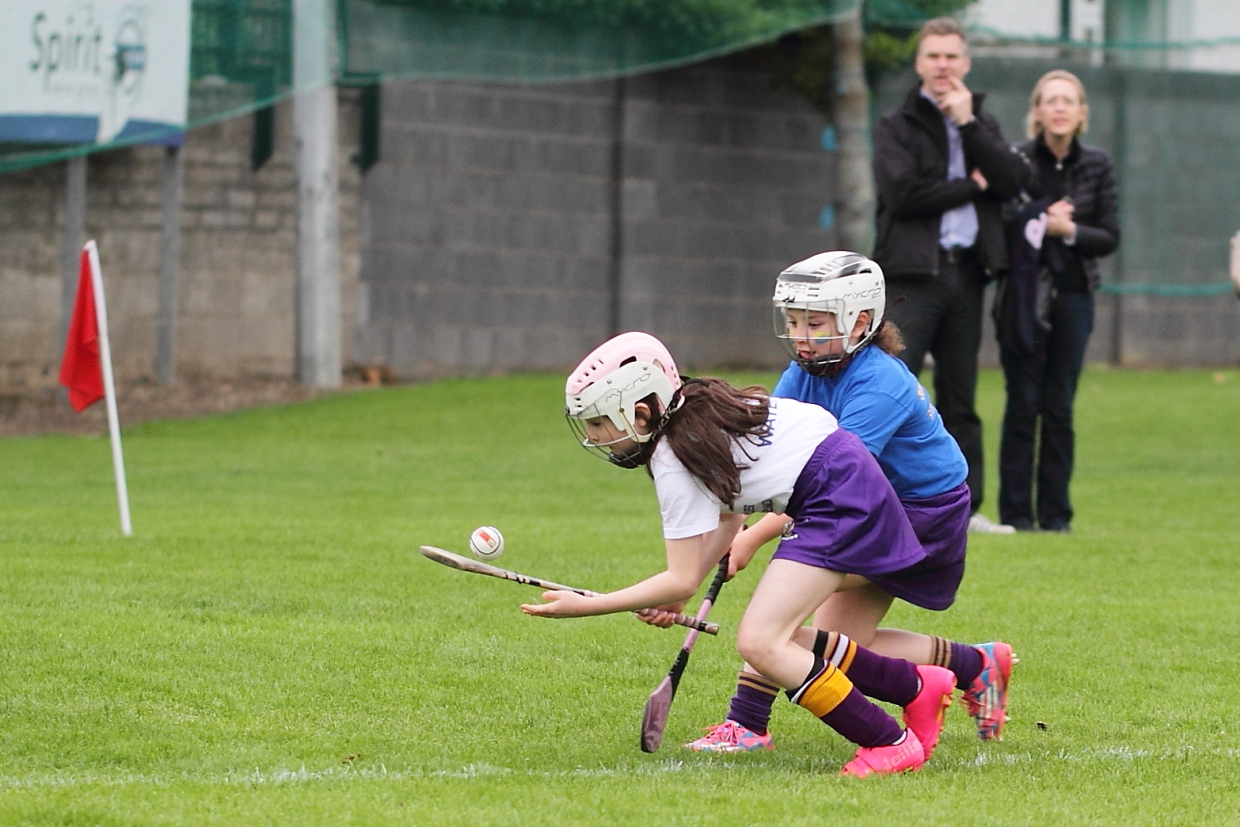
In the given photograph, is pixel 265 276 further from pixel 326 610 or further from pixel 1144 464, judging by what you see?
pixel 326 610

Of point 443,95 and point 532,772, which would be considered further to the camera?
point 443,95

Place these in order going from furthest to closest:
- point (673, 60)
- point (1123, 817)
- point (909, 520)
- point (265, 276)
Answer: point (265, 276), point (673, 60), point (909, 520), point (1123, 817)

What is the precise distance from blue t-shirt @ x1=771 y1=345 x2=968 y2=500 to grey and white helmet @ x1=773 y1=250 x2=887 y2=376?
0.07m

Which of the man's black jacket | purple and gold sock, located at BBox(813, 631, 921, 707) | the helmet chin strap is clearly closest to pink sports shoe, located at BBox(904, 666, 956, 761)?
purple and gold sock, located at BBox(813, 631, 921, 707)

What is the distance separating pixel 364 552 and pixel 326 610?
1.47 metres

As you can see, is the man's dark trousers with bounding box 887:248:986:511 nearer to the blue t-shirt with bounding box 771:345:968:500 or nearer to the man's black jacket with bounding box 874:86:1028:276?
the man's black jacket with bounding box 874:86:1028:276

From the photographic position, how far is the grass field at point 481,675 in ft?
13.4

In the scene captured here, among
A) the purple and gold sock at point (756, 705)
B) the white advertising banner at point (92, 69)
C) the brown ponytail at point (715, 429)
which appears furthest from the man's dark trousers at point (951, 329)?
the white advertising banner at point (92, 69)

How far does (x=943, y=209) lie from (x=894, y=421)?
3853 mm

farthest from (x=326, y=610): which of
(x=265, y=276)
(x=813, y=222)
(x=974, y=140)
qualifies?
(x=813, y=222)

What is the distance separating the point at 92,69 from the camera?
1268 centimetres

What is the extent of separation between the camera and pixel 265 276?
15570 mm

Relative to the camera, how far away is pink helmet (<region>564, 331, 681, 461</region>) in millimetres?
4406

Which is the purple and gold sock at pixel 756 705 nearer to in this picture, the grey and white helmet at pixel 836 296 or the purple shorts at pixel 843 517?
the purple shorts at pixel 843 517
